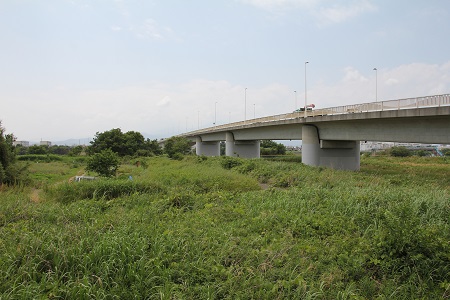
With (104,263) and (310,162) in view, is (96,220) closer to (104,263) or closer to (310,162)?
(104,263)

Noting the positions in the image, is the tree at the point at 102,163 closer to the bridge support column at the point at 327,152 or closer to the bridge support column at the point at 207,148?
the bridge support column at the point at 327,152

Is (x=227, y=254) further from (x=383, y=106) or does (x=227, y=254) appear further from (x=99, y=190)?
(x=383, y=106)

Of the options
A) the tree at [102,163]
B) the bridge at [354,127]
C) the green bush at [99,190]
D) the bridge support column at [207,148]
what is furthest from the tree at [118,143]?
the green bush at [99,190]

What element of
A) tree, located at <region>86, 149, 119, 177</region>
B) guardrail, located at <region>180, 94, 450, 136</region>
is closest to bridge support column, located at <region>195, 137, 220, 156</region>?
guardrail, located at <region>180, 94, 450, 136</region>

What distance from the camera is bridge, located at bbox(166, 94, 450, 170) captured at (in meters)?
14.5

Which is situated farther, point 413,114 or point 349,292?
point 413,114

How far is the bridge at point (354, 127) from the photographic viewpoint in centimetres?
1451

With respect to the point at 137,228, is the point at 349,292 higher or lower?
lower

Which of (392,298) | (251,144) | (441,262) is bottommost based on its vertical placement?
(392,298)

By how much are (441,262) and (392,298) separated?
4.23 feet

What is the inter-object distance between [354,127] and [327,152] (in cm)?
487

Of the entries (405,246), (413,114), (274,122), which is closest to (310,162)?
(274,122)

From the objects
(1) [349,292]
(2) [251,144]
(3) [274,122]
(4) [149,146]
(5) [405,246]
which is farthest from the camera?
(4) [149,146]

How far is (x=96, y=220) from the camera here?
627cm
